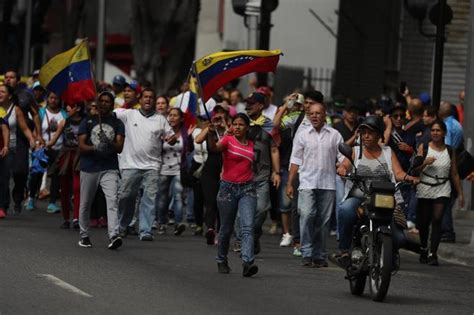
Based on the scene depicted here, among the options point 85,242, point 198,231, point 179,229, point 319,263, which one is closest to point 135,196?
point 179,229

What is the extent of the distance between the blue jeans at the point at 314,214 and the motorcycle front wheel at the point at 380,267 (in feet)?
9.18

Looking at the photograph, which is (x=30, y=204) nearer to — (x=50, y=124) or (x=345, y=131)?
(x=50, y=124)

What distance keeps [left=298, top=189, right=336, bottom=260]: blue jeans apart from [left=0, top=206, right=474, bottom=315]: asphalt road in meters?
0.34

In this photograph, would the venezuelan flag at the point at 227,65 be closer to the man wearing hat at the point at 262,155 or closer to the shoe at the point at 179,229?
the man wearing hat at the point at 262,155

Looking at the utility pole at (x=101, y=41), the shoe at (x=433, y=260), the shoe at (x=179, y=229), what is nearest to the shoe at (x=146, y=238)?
the shoe at (x=179, y=229)

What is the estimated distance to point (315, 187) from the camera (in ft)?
57.2

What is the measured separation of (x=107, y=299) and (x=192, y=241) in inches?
265

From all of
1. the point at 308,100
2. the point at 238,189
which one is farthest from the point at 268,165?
the point at 238,189

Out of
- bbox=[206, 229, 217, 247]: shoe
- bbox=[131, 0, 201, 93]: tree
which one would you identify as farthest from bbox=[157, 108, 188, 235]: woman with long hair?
bbox=[131, 0, 201, 93]: tree

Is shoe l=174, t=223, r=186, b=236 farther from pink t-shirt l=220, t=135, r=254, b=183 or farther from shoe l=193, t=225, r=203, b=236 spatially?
pink t-shirt l=220, t=135, r=254, b=183

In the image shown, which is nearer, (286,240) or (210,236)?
(210,236)

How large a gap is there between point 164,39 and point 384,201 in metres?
39.0

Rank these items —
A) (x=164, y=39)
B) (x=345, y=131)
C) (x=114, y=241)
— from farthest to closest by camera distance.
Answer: (x=164, y=39), (x=345, y=131), (x=114, y=241)

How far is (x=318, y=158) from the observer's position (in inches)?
688
